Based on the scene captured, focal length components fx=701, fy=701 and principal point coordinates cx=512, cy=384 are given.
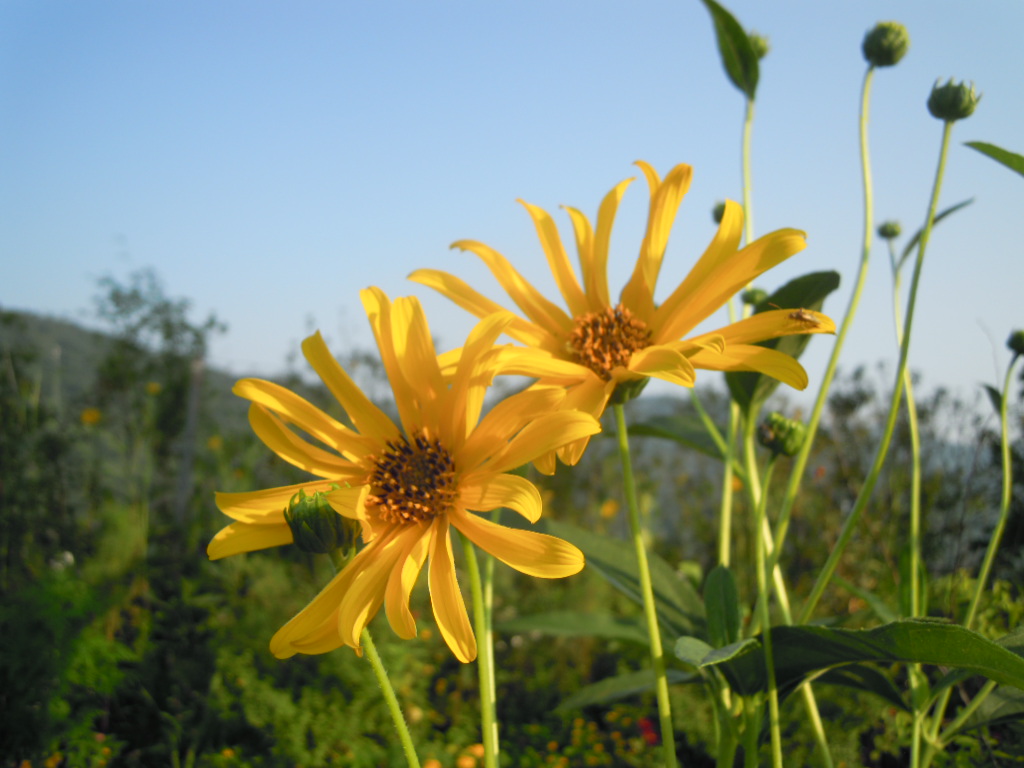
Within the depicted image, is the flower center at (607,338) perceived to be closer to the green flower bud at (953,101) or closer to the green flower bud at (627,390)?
the green flower bud at (627,390)

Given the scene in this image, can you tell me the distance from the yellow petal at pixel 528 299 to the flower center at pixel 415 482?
178 mm

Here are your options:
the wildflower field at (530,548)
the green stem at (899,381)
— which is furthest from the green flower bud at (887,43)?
the green stem at (899,381)

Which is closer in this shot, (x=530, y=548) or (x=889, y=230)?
(x=530, y=548)

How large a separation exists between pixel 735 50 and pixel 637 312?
26 cm

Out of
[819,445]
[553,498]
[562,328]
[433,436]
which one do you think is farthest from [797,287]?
[553,498]

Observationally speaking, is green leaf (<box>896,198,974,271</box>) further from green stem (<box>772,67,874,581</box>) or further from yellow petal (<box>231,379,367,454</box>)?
yellow petal (<box>231,379,367,454</box>)

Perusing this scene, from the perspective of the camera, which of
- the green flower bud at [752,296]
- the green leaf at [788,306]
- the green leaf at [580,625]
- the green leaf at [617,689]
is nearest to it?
the green leaf at [788,306]

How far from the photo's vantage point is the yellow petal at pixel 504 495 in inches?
17.2

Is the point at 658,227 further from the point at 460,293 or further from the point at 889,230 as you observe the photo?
the point at 889,230

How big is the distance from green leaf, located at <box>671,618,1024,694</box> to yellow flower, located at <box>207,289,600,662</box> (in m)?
0.16

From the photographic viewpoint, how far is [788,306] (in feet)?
1.99

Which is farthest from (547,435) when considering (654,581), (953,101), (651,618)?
(953,101)

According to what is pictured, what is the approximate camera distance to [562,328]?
669 millimetres

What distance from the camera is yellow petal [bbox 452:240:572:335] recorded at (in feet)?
2.16
